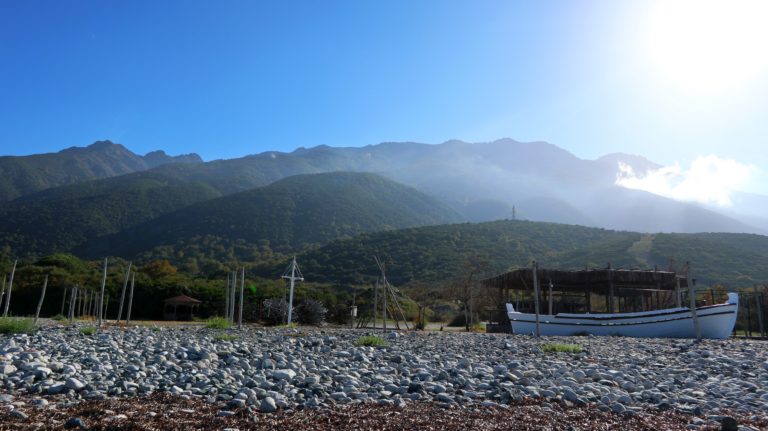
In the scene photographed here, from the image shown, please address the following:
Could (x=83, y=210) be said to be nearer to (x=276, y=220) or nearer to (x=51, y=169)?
(x=276, y=220)

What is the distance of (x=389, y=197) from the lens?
336 feet

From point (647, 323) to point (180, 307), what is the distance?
23.6m

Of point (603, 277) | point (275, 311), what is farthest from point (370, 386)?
point (603, 277)

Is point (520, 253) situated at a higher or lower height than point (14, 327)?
higher

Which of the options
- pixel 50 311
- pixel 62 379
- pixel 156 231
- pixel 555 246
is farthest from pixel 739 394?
pixel 156 231

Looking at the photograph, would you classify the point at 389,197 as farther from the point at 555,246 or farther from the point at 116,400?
the point at 116,400

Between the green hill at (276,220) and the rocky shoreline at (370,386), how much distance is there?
53.3 m

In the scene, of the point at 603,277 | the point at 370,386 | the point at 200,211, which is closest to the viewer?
the point at 370,386

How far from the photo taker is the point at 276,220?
73.6 meters

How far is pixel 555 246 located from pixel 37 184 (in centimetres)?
10690

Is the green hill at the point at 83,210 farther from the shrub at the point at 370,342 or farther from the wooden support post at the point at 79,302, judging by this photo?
the shrub at the point at 370,342

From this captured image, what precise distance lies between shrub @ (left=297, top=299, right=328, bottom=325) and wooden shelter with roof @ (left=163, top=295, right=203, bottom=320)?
807 centimetres

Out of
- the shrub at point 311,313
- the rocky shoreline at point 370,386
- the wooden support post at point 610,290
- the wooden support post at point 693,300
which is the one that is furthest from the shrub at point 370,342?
the wooden support post at point 610,290

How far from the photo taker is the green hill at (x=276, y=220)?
64.2 m
